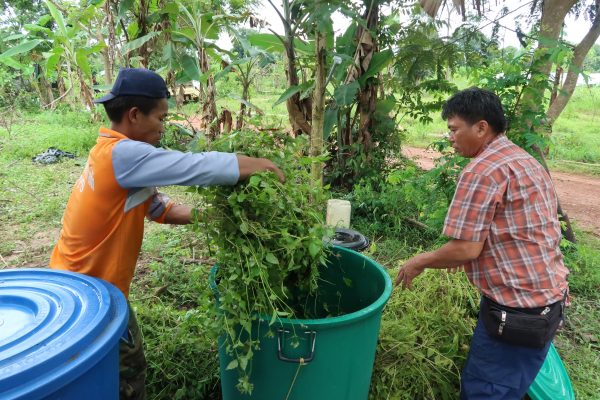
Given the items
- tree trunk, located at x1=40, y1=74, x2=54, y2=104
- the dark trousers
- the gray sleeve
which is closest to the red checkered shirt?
the dark trousers

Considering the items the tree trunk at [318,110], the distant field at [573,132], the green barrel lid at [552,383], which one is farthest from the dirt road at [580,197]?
the green barrel lid at [552,383]

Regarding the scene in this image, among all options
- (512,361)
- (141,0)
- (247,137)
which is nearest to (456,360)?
(512,361)

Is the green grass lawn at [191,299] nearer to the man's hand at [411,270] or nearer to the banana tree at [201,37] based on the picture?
the man's hand at [411,270]

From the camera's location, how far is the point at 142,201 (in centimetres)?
166

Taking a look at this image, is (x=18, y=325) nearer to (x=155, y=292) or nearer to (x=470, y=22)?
(x=155, y=292)

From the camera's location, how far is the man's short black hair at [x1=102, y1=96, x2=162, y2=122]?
62.1 inches

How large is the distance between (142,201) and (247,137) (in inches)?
21.0

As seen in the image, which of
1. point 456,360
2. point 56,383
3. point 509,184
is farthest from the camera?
point 456,360

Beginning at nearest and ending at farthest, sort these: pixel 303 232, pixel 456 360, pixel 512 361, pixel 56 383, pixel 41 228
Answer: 1. pixel 56 383
2. pixel 303 232
3. pixel 512 361
4. pixel 456 360
5. pixel 41 228

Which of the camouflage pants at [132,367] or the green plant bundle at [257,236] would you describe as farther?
the camouflage pants at [132,367]

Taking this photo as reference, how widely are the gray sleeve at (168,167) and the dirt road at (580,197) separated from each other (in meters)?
4.33

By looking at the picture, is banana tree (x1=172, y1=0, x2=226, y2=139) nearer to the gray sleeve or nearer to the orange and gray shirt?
the orange and gray shirt

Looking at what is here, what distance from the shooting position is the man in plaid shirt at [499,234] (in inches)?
64.9

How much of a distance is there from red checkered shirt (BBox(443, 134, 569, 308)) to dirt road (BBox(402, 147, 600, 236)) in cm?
358
